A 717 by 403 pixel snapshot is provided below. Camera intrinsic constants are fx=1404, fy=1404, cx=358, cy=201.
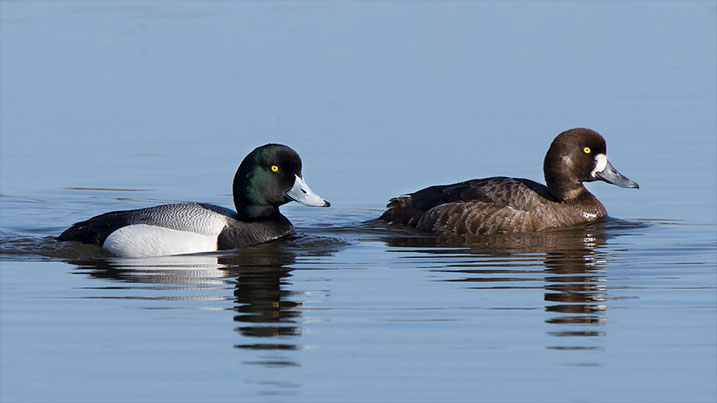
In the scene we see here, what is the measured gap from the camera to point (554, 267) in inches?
429

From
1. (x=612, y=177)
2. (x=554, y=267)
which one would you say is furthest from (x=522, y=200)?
(x=554, y=267)

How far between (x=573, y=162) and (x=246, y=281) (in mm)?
4212

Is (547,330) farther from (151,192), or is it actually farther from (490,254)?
(151,192)

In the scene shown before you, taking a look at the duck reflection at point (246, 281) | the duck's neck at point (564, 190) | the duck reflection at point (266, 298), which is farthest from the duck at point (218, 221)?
the duck's neck at point (564, 190)

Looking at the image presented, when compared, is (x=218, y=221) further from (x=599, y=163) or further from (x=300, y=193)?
(x=599, y=163)

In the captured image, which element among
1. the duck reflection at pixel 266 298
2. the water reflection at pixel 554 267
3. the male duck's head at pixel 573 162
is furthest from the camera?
the male duck's head at pixel 573 162

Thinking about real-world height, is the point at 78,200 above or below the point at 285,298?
above

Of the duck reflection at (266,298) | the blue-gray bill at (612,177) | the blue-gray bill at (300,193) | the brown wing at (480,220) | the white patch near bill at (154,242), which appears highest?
the blue-gray bill at (612,177)

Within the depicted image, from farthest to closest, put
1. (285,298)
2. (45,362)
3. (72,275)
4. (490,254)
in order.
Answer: (490,254) → (72,275) → (285,298) → (45,362)

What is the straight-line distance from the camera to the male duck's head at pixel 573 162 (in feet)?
43.2

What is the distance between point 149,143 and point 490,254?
5633 mm

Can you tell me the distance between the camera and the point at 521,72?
63.2ft

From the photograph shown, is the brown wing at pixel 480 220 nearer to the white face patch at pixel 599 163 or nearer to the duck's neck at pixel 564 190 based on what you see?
the duck's neck at pixel 564 190

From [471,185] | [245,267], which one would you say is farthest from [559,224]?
[245,267]
